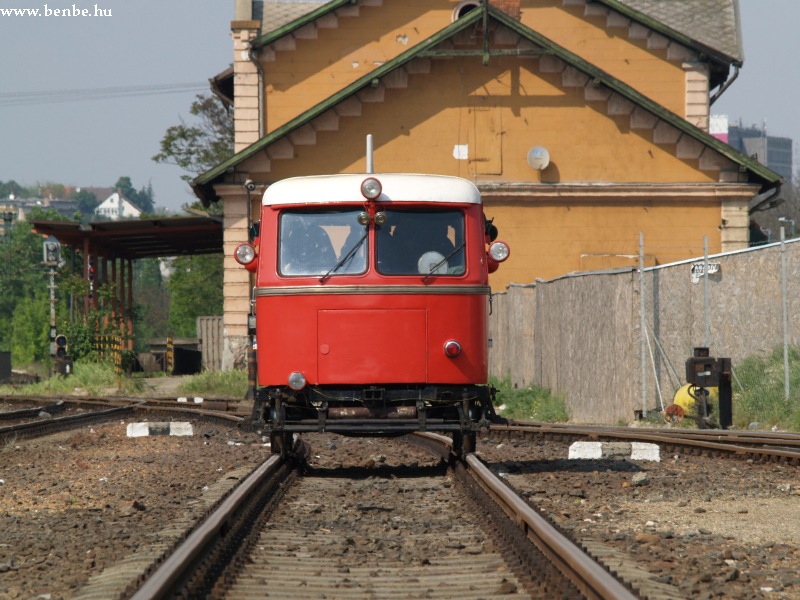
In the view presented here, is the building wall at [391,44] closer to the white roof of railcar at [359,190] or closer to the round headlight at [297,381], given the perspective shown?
the white roof of railcar at [359,190]

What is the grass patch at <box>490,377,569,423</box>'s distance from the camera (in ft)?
63.6

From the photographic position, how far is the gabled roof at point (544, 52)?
27.5m

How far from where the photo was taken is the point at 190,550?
584cm

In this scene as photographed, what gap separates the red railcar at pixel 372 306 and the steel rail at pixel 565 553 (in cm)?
199

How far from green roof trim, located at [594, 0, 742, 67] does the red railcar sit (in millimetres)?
23514

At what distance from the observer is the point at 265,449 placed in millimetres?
13797

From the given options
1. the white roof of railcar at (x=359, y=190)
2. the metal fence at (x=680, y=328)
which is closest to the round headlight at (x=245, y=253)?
the white roof of railcar at (x=359, y=190)

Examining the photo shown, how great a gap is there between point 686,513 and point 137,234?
2655 cm

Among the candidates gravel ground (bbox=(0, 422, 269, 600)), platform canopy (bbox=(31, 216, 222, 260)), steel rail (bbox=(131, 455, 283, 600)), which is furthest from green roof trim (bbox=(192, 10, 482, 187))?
steel rail (bbox=(131, 455, 283, 600))

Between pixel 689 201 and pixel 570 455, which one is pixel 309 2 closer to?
pixel 689 201

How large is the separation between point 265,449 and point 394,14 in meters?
21.5

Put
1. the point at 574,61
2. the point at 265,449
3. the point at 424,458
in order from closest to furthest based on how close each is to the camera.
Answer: the point at 424,458, the point at 265,449, the point at 574,61

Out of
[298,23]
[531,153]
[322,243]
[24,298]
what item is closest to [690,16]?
[531,153]

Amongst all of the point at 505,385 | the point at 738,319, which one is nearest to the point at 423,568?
the point at 738,319
